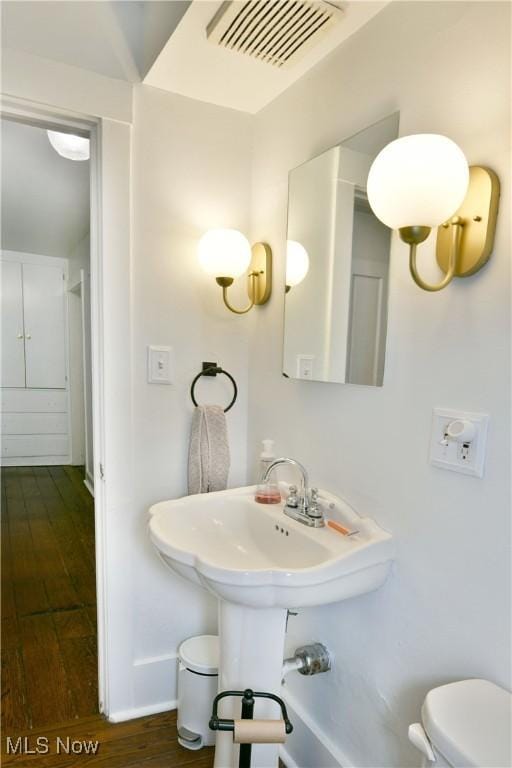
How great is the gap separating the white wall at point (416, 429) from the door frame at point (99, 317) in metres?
0.63

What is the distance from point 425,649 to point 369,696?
275 mm

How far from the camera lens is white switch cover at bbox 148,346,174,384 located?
158 cm

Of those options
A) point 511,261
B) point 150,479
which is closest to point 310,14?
point 511,261

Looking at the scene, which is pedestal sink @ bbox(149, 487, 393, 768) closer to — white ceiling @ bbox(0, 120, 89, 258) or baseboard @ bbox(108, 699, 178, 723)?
baseboard @ bbox(108, 699, 178, 723)

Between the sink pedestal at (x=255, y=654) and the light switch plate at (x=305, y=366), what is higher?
the light switch plate at (x=305, y=366)

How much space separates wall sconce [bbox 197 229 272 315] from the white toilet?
122 centimetres

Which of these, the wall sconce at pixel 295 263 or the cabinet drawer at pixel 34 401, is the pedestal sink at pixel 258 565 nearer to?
the wall sconce at pixel 295 263

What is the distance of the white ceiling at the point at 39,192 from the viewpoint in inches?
88.3

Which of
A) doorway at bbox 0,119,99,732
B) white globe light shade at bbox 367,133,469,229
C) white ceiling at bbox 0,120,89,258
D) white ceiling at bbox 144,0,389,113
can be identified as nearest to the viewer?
white globe light shade at bbox 367,133,469,229

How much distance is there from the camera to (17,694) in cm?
174

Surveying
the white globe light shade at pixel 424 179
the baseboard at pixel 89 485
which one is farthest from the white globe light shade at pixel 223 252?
the baseboard at pixel 89 485

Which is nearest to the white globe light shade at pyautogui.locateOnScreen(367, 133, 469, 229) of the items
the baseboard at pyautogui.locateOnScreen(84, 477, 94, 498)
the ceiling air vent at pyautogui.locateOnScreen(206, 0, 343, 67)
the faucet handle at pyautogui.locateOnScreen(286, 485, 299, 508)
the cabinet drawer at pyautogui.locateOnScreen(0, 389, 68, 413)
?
the ceiling air vent at pyautogui.locateOnScreen(206, 0, 343, 67)

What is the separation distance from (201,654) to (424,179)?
1.58 m

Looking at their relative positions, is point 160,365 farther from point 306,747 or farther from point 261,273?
point 306,747
